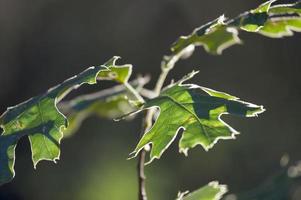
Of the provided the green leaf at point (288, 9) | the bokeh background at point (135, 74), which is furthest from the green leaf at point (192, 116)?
the bokeh background at point (135, 74)

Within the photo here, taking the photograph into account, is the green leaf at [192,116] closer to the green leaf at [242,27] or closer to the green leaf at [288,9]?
the green leaf at [242,27]

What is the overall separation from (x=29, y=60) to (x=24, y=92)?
0.57 meters

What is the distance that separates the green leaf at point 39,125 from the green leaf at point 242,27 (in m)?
0.22

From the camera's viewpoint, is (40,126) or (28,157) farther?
(28,157)

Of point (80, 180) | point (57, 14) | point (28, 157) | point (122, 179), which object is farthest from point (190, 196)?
point (57, 14)

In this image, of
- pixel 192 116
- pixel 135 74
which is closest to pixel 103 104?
pixel 192 116

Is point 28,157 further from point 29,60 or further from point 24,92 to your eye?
point 29,60

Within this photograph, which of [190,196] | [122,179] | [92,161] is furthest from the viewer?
[92,161]

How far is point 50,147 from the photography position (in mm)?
1376

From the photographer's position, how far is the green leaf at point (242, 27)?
1449 millimetres

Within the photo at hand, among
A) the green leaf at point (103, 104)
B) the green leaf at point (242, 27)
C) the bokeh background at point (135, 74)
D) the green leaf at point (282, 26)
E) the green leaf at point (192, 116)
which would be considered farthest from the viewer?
the bokeh background at point (135, 74)

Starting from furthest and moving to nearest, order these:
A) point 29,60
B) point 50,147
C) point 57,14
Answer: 1. point 57,14
2. point 29,60
3. point 50,147

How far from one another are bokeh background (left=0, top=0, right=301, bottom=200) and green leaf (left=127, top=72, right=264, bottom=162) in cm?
300

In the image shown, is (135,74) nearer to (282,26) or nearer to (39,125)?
(282,26)
